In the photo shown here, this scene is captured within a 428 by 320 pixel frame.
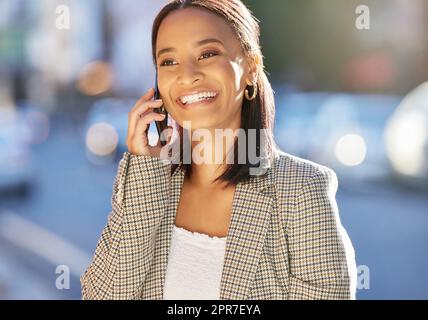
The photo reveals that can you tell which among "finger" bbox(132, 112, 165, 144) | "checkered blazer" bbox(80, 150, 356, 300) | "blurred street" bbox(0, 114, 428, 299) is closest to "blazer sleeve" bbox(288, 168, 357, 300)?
"checkered blazer" bbox(80, 150, 356, 300)

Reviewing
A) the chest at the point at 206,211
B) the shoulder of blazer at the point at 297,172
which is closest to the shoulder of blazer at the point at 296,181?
the shoulder of blazer at the point at 297,172

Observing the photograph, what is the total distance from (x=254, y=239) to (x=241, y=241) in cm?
4

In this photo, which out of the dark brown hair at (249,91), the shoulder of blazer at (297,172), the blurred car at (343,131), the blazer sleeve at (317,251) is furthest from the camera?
the blurred car at (343,131)

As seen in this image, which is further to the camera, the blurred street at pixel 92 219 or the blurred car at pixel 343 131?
the blurred car at pixel 343 131

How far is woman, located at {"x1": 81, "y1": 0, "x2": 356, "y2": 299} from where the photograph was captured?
143 cm

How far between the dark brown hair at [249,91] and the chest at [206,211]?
50mm

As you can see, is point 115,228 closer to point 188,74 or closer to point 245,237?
point 245,237

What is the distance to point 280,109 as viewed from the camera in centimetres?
445

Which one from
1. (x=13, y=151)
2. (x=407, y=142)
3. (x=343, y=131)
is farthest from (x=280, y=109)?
(x=13, y=151)

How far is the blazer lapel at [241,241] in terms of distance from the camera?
1455 mm

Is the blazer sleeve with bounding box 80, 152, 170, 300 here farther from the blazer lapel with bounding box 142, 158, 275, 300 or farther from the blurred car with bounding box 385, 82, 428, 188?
the blurred car with bounding box 385, 82, 428, 188

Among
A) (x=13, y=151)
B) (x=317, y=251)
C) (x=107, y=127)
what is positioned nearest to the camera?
(x=317, y=251)

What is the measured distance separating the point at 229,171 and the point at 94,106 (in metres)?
2.81

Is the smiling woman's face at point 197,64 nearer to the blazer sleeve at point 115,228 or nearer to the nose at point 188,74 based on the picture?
the nose at point 188,74
